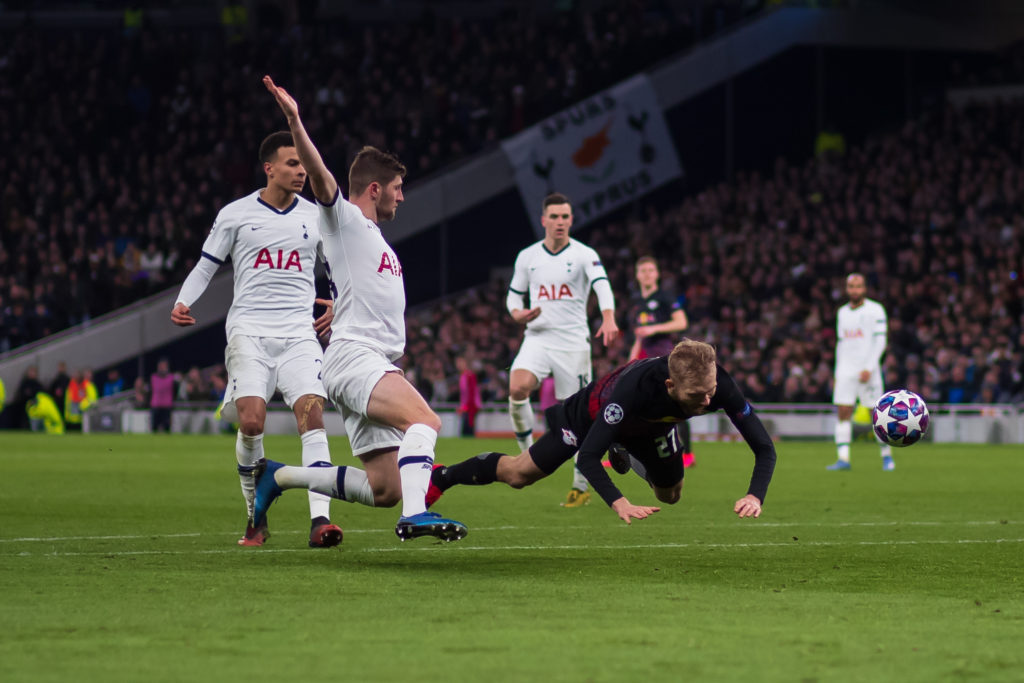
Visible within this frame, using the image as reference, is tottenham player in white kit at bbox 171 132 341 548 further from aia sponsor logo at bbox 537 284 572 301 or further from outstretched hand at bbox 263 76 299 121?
aia sponsor logo at bbox 537 284 572 301

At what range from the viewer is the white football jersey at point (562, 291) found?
13.2 m

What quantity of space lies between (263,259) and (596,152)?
27.1 metres

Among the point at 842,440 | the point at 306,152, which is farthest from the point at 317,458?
the point at 842,440

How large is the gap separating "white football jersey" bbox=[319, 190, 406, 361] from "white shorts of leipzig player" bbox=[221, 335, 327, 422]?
1.06 metres

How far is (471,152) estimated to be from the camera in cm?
3638

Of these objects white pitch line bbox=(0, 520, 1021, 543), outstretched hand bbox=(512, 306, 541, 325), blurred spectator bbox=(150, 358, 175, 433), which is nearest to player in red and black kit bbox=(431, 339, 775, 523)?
white pitch line bbox=(0, 520, 1021, 543)

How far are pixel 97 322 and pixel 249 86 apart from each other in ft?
26.8

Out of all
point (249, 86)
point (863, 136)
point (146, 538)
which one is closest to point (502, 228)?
point (249, 86)

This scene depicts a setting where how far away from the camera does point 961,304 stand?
94.5 ft

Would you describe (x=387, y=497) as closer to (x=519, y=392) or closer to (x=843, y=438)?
(x=519, y=392)

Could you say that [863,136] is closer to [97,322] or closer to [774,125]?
[774,125]

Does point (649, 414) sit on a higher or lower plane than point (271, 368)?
lower

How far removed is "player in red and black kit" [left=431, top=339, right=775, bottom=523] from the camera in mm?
7434

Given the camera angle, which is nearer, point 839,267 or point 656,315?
point 656,315
